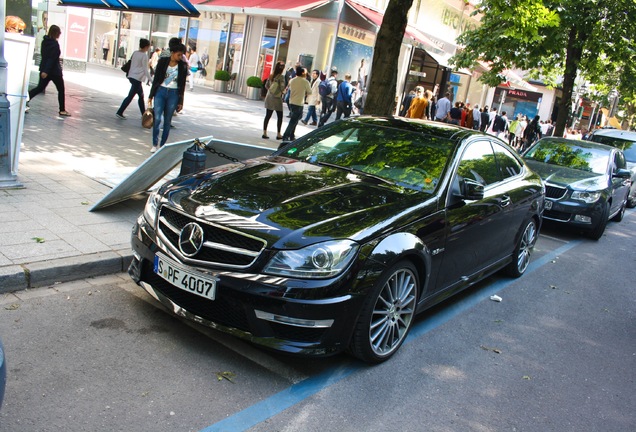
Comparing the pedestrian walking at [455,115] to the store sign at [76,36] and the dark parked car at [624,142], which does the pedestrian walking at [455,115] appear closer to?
the dark parked car at [624,142]

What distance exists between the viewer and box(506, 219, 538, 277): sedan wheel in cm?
664

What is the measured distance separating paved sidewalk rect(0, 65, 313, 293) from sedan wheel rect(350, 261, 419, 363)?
239 centimetres

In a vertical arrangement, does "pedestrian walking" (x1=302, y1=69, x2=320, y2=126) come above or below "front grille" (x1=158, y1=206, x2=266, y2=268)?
above

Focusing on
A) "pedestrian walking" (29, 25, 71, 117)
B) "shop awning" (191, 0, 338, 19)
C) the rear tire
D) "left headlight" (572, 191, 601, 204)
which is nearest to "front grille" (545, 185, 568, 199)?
"left headlight" (572, 191, 601, 204)

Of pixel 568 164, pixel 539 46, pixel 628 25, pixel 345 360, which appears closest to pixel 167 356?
pixel 345 360

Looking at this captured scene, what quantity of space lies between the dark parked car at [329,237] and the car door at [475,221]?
18 mm

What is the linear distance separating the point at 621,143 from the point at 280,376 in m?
14.3

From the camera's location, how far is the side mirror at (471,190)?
4789 mm

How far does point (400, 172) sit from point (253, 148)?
8.30ft

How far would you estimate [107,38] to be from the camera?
34469mm

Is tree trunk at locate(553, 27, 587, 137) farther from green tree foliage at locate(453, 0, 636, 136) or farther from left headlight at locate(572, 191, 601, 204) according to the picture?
left headlight at locate(572, 191, 601, 204)

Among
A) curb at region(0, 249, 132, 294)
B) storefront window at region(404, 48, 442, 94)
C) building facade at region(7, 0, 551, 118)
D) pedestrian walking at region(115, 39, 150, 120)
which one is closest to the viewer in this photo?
curb at region(0, 249, 132, 294)

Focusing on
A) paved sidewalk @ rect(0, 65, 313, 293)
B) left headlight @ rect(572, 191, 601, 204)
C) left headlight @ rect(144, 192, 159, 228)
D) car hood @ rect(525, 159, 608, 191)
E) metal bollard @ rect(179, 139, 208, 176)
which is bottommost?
paved sidewalk @ rect(0, 65, 313, 293)

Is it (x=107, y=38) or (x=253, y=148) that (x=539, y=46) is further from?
(x=107, y=38)
